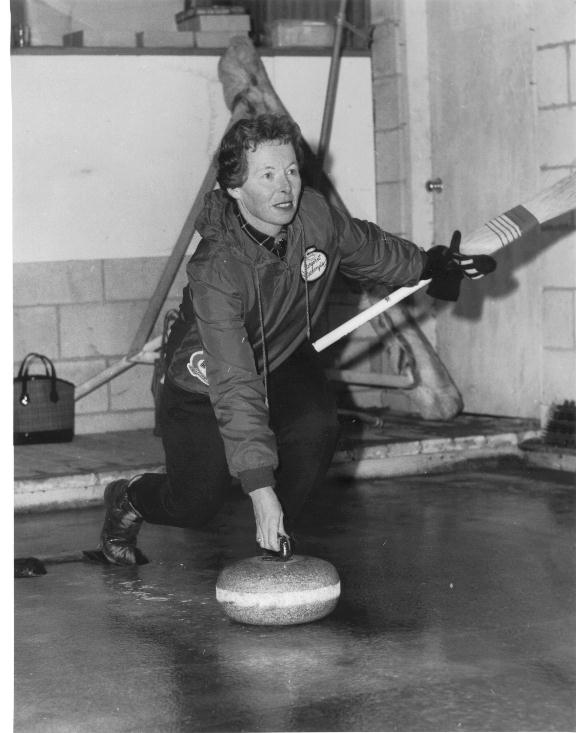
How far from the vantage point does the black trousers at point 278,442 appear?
4676mm

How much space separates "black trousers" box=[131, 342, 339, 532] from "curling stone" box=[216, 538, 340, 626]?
379mm

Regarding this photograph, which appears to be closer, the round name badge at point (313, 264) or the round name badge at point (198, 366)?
the round name badge at point (313, 264)

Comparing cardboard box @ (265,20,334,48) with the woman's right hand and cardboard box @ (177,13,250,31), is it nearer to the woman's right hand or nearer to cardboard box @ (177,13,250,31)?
cardboard box @ (177,13,250,31)

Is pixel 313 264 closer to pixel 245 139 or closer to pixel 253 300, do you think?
pixel 253 300

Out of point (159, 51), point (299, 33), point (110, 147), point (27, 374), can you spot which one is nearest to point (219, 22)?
point (159, 51)

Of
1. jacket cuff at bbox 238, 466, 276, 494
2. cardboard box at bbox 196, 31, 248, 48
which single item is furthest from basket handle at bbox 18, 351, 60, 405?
jacket cuff at bbox 238, 466, 276, 494

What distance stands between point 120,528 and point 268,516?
49.2 inches

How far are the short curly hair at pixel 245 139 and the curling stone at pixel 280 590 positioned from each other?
1201mm

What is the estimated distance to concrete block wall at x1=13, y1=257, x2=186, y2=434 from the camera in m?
8.01

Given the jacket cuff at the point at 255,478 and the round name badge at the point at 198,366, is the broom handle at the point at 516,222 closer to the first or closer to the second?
the round name badge at the point at 198,366

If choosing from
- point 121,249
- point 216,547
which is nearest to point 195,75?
point 121,249

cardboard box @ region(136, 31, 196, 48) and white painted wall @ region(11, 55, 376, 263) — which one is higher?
cardboard box @ region(136, 31, 196, 48)

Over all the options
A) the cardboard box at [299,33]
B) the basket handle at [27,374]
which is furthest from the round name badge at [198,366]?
the cardboard box at [299,33]

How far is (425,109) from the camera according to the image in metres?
8.57
